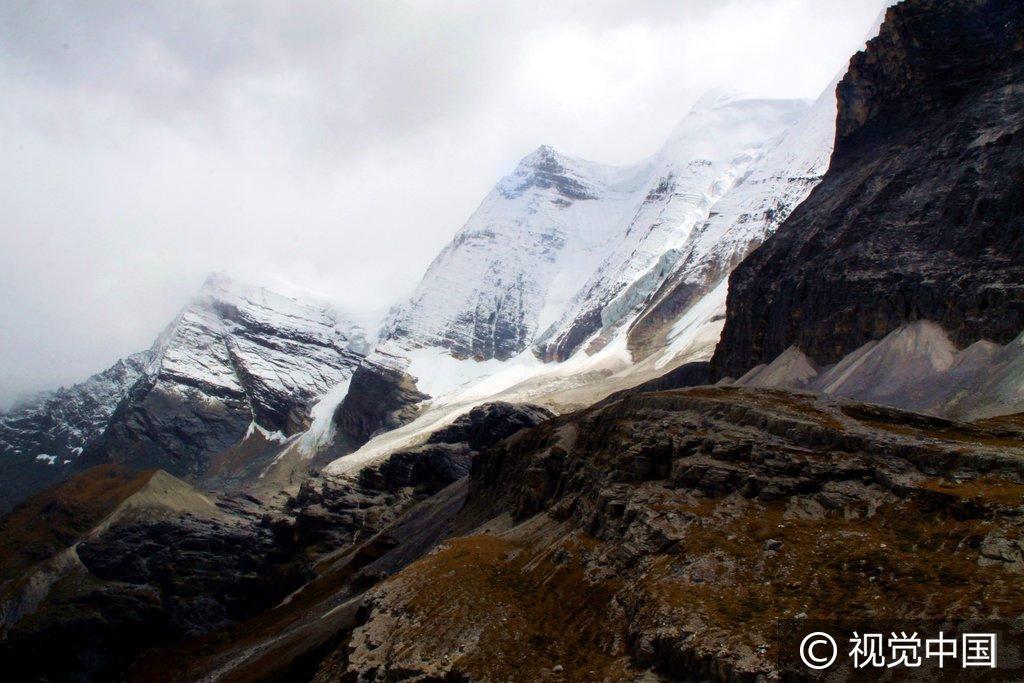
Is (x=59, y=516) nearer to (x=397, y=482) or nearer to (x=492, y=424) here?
(x=397, y=482)

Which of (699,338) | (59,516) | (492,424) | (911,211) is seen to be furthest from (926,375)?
(59,516)

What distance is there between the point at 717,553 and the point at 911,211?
67.7 meters

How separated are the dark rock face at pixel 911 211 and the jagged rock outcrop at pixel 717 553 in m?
36.9

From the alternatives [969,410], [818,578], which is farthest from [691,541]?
[969,410]

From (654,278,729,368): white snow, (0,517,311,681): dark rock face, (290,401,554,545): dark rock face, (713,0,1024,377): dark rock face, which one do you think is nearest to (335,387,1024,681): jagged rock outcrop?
(713,0,1024,377): dark rock face

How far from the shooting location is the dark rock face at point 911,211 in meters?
70.4

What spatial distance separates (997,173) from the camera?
75.3 meters

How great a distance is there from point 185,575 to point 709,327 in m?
118

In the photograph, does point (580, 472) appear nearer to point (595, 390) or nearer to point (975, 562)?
point (975, 562)

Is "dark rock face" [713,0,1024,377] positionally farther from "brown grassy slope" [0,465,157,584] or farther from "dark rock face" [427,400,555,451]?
"brown grassy slope" [0,465,157,584]

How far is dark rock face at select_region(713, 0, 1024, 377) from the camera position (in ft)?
231

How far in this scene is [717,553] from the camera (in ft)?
92.9

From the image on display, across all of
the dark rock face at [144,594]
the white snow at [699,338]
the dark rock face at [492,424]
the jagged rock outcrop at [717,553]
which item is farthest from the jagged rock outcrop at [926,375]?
the white snow at [699,338]

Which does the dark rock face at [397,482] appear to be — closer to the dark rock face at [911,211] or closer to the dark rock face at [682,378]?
the dark rock face at [682,378]
